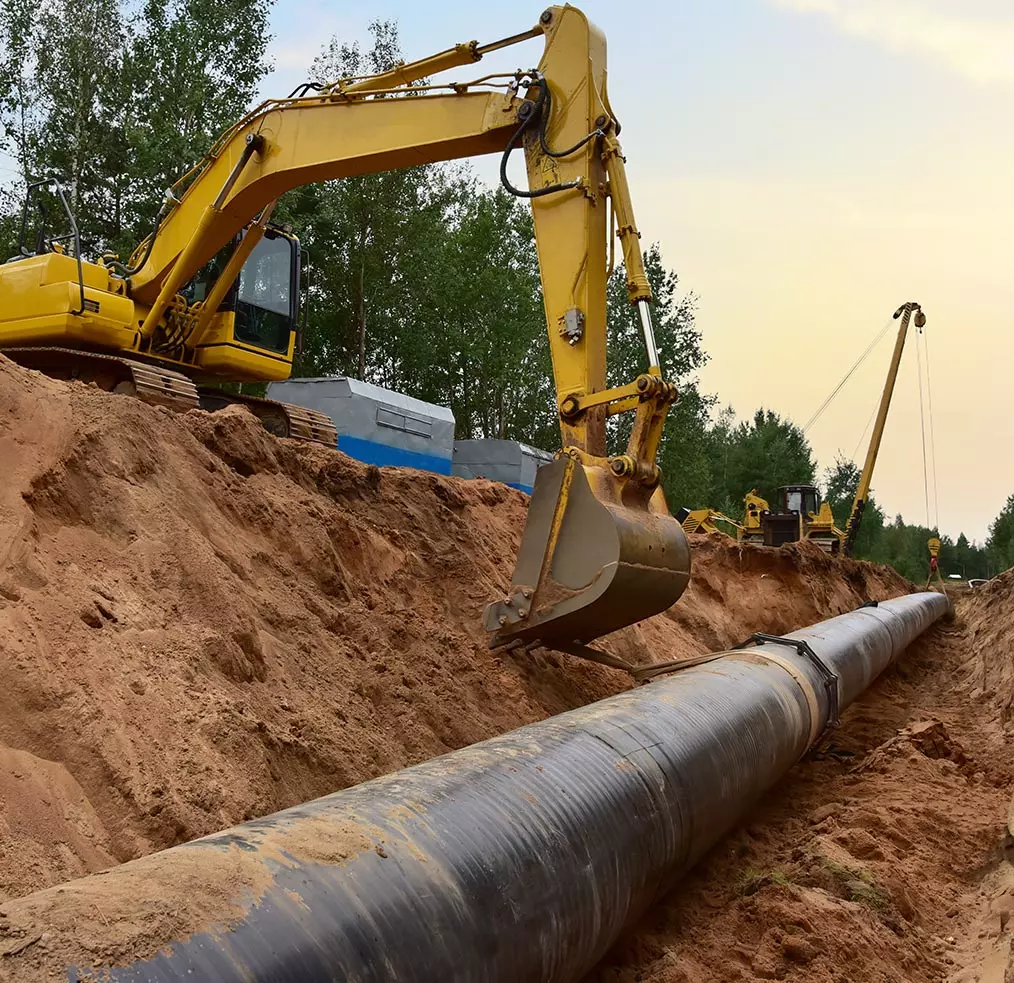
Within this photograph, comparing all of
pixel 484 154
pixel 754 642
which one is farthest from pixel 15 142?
pixel 754 642

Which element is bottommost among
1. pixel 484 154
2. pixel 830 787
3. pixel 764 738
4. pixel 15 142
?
pixel 830 787

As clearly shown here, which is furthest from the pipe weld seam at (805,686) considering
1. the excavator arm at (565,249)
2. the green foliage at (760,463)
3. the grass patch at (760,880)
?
the green foliage at (760,463)

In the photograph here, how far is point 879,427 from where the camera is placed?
31578mm

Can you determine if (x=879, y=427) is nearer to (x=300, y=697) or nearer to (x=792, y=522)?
(x=792, y=522)

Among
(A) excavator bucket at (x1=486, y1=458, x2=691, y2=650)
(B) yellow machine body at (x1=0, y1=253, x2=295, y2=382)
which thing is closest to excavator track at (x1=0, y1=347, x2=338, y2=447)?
(B) yellow machine body at (x1=0, y1=253, x2=295, y2=382)

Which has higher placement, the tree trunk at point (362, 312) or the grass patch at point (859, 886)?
the tree trunk at point (362, 312)

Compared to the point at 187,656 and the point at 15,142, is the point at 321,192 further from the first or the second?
the point at 187,656

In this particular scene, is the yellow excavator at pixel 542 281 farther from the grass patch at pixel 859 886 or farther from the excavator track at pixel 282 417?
the grass patch at pixel 859 886

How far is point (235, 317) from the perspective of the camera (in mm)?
9828

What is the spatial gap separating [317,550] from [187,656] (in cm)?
178

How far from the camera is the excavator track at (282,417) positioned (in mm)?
9453

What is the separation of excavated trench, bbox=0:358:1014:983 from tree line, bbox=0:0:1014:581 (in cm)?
1895

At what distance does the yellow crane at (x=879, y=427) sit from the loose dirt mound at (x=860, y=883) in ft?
73.6

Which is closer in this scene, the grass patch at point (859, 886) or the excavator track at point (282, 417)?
the grass patch at point (859, 886)
